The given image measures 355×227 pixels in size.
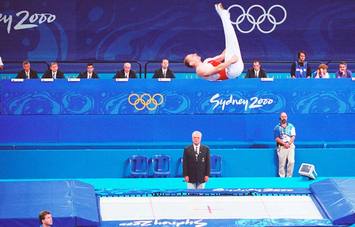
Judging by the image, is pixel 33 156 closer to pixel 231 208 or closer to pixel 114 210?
pixel 114 210

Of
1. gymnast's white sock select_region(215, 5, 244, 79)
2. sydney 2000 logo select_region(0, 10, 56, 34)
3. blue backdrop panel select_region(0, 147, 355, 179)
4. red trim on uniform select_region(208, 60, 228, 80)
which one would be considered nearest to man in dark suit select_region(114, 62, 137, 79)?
blue backdrop panel select_region(0, 147, 355, 179)

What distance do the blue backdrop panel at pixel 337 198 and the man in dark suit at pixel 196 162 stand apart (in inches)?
75.2

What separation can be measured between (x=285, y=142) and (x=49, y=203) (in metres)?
5.45

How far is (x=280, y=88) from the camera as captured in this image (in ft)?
61.1

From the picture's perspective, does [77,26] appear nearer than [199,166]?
No

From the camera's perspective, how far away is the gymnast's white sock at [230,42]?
11.7 meters

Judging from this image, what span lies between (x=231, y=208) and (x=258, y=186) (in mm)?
1884

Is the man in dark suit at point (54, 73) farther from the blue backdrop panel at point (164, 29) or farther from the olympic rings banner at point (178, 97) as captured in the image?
the blue backdrop panel at point (164, 29)

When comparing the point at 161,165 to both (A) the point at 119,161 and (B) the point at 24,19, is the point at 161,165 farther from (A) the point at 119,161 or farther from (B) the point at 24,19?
(B) the point at 24,19

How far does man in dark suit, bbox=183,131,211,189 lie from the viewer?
16391 mm

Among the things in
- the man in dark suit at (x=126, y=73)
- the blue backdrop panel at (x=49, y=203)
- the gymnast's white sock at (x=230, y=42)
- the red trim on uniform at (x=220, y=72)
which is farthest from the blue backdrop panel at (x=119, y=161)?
the gymnast's white sock at (x=230, y=42)

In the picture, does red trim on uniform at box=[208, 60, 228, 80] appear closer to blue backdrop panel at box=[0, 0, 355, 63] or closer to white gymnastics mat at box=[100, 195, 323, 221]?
white gymnastics mat at box=[100, 195, 323, 221]

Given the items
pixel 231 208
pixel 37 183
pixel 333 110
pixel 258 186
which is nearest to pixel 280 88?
pixel 333 110

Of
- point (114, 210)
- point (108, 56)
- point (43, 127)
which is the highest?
point (108, 56)
